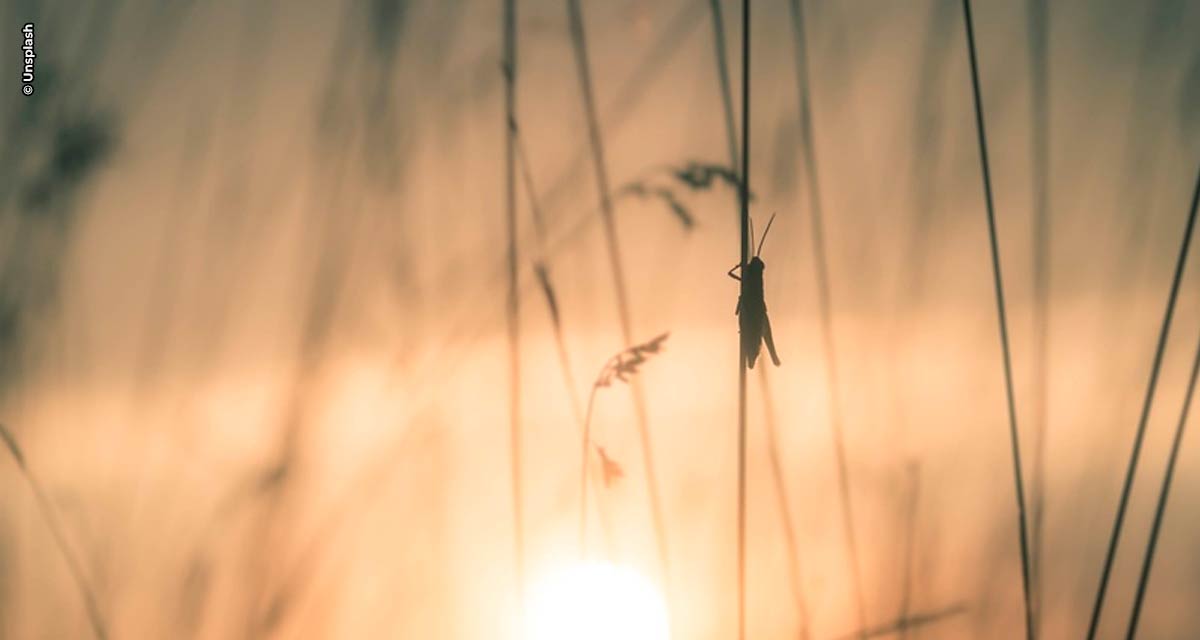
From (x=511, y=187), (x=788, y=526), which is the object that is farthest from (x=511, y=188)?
(x=788, y=526)

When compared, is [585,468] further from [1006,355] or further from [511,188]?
[1006,355]

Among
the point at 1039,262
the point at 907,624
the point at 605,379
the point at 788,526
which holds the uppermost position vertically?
the point at 1039,262

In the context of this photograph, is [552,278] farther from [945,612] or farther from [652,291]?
[945,612]

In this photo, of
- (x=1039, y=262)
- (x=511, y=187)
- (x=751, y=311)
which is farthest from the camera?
(x=1039, y=262)

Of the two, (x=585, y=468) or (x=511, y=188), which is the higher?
(x=511, y=188)

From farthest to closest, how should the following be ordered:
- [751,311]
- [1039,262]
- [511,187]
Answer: [1039,262] → [511,187] → [751,311]
